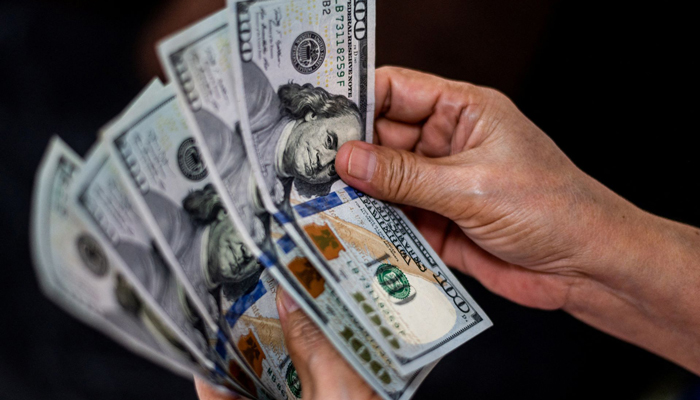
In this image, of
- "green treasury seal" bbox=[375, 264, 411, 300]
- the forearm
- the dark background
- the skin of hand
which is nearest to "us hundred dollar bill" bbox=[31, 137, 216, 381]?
the dark background

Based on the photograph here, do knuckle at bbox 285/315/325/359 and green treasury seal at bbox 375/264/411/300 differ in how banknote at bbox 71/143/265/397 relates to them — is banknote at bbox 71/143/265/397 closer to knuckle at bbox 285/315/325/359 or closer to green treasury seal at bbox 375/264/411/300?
knuckle at bbox 285/315/325/359

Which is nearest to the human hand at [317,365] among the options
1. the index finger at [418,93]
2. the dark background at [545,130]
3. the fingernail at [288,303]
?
the fingernail at [288,303]

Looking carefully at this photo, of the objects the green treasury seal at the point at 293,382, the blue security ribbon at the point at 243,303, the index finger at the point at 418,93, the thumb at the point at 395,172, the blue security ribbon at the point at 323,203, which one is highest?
the index finger at the point at 418,93

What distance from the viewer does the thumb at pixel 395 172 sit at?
2.61 feet

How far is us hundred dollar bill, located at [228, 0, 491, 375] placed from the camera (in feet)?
2.37

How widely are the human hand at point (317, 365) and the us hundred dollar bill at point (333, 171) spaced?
64 millimetres

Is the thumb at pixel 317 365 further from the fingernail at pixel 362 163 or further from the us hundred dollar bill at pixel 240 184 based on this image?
the fingernail at pixel 362 163

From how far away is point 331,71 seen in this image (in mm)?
820

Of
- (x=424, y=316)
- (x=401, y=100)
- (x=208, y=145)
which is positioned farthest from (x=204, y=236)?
(x=401, y=100)

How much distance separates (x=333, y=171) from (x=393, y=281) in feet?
0.75

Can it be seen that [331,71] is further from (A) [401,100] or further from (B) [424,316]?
(B) [424,316]

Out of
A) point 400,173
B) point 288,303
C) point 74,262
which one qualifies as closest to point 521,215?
point 400,173

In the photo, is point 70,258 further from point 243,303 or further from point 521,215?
point 521,215

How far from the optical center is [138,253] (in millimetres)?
574
